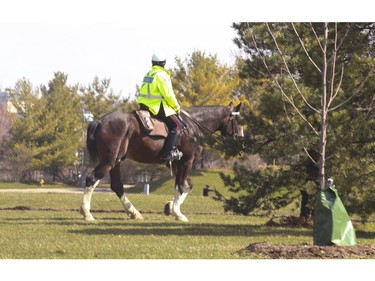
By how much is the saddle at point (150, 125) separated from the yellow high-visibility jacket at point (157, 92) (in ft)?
0.60

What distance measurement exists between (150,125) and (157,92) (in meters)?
0.68

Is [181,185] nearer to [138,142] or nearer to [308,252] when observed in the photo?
[138,142]

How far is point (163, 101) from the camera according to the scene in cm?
1538

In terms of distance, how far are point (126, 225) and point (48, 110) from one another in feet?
84.9

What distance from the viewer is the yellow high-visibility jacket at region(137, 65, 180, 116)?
15219mm

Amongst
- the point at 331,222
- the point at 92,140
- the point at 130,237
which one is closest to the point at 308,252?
the point at 331,222

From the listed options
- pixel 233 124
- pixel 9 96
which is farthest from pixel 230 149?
pixel 9 96

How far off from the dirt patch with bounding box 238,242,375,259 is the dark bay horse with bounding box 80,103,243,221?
5656mm

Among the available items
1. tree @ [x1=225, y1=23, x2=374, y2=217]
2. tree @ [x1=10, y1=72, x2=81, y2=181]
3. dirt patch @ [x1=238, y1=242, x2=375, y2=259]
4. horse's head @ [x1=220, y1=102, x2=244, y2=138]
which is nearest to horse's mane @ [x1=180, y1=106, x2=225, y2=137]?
horse's head @ [x1=220, y1=102, x2=244, y2=138]

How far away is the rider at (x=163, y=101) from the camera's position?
15.2 meters


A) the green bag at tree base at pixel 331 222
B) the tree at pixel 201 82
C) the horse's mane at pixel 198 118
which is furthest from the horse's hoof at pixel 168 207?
the tree at pixel 201 82

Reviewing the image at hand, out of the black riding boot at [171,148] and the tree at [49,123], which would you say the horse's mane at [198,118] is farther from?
the tree at [49,123]

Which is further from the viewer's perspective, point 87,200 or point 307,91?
point 87,200
